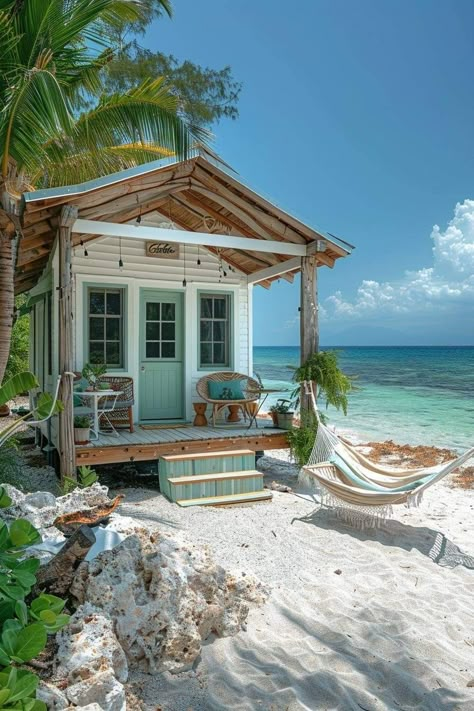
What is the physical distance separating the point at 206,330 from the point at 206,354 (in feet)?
1.27

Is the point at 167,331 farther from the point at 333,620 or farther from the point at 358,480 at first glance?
the point at 333,620

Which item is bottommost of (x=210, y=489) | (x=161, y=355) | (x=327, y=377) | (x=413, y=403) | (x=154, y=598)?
(x=413, y=403)

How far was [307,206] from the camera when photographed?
55375mm

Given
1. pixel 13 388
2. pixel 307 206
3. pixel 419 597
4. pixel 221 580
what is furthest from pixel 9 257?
pixel 307 206

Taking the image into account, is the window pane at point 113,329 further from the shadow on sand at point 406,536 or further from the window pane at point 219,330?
the shadow on sand at point 406,536

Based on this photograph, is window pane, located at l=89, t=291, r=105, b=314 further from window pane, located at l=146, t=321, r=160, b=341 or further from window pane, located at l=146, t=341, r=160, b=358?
window pane, located at l=146, t=341, r=160, b=358

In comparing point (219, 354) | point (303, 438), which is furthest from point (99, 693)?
point (219, 354)

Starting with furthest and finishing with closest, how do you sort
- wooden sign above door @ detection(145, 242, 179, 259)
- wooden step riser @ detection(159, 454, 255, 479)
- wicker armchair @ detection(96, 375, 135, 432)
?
wooden sign above door @ detection(145, 242, 179, 259), wicker armchair @ detection(96, 375, 135, 432), wooden step riser @ detection(159, 454, 255, 479)

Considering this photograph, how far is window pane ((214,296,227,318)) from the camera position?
28.2 feet

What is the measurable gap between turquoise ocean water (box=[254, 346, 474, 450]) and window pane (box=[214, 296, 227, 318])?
1398mm

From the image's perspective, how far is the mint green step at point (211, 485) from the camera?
18.7 feet

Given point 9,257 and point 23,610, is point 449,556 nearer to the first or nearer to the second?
point 23,610

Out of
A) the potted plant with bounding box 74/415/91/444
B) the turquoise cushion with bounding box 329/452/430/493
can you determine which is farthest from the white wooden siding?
the turquoise cushion with bounding box 329/452/430/493

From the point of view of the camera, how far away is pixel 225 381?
8.23 metres
